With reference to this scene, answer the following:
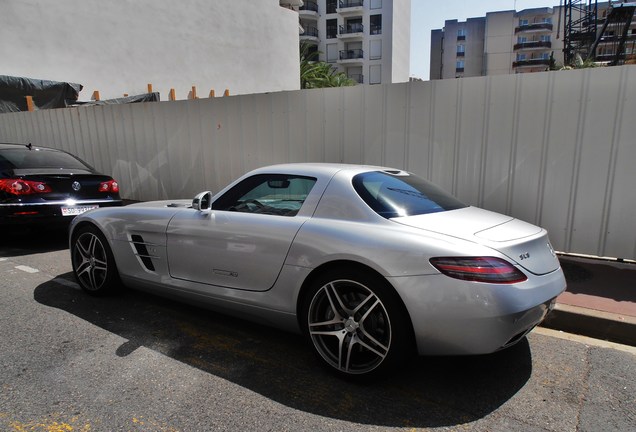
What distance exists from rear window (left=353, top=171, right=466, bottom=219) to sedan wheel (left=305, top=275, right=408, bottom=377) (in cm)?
53

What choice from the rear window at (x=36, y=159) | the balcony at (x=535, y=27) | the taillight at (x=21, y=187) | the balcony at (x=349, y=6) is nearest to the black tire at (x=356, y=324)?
the taillight at (x=21, y=187)

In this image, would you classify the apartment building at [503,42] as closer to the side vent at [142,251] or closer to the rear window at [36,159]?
the rear window at [36,159]

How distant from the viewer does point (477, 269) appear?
7.50 feet

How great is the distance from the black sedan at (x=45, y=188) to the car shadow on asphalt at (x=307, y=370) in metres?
2.62

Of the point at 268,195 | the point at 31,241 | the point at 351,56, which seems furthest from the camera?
the point at 351,56

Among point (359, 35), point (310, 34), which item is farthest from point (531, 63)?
point (310, 34)

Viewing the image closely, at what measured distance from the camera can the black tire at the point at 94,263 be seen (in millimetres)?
3973

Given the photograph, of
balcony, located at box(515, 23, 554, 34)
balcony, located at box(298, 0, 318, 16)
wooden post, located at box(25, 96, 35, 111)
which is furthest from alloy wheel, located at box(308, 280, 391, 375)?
balcony, located at box(515, 23, 554, 34)

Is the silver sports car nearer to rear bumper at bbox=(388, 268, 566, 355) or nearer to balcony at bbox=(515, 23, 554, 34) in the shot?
rear bumper at bbox=(388, 268, 566, 355)

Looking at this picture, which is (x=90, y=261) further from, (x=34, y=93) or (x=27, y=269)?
(x=34, y=93)

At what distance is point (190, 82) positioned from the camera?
63.4 ft

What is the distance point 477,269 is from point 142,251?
111 inches

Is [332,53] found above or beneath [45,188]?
above

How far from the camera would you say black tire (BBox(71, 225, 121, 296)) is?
156 inches
